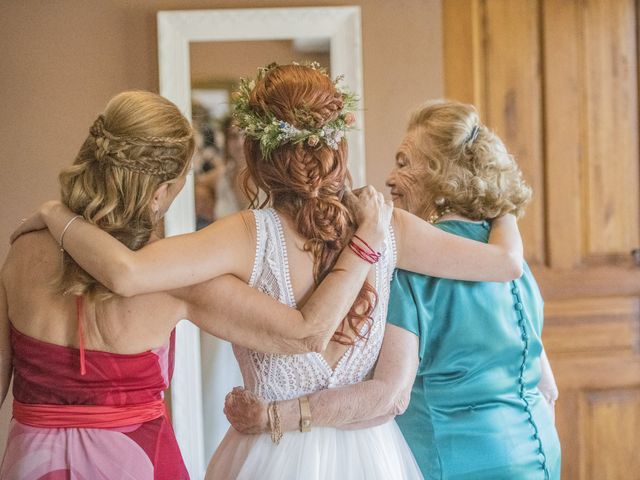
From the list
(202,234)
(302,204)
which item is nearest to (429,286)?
(302,204)

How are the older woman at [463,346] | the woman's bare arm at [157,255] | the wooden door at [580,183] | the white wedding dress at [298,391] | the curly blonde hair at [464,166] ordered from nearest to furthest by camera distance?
the woman's bare arm at [157,255], the white wedding dress at [298,391], the older woman at [463,346], the curly blonde hair at [464,166], the wooden door at [580,183]

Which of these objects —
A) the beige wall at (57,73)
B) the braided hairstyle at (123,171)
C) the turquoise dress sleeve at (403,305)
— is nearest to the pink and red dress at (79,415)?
the braided hairstyle at (123,171)

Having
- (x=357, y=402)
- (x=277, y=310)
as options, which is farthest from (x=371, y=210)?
(x=357, y=402)

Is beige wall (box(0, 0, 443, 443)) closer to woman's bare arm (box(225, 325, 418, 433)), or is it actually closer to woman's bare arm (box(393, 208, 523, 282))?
woman's bare arm (box(393, 208, 523, 282))

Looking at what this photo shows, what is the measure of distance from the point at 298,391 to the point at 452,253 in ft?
1.43

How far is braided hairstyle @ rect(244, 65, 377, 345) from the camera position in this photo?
148cm

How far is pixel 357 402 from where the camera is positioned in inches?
62.2

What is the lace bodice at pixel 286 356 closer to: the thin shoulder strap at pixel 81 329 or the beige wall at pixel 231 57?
the thin shoulder strap at pixel 81 329

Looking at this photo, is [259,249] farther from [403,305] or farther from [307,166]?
[403,305]

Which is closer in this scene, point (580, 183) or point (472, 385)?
point (472, 385)

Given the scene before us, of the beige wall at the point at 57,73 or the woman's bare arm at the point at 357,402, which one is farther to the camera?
the beige wall at the point at 57,73

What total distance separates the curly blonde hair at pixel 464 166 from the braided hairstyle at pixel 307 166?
428 mm

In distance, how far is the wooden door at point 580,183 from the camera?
10.4 ft

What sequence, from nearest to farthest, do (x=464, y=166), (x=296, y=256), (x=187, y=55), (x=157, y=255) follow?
1. (x=157, y=255)
2. (x=296, y=256)
3. (x=464, y=166)
4. (x=187, y=55)
